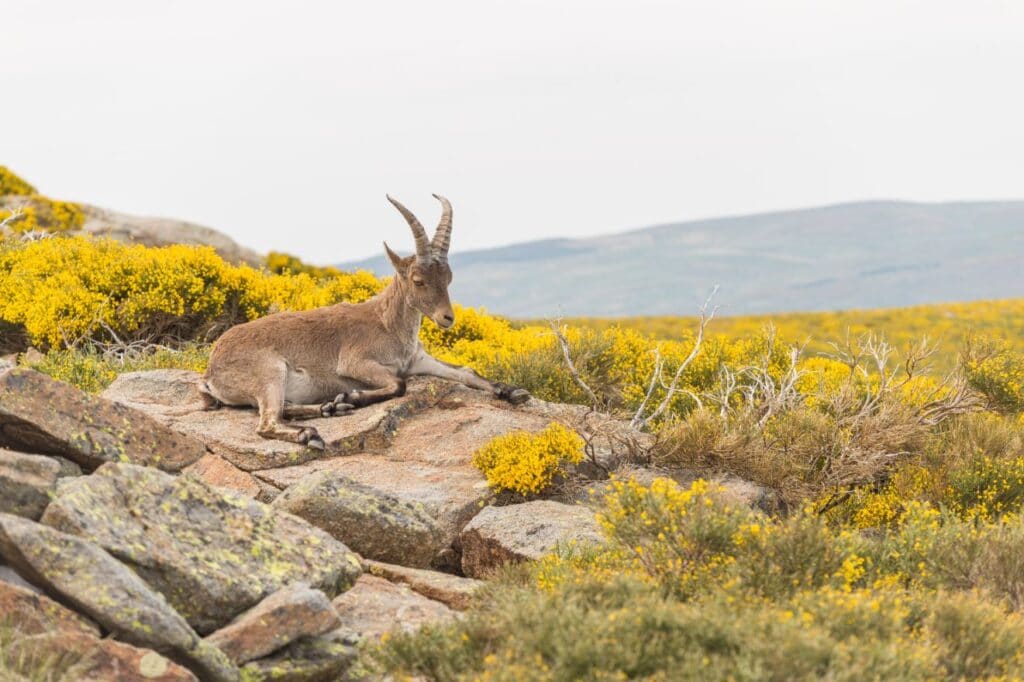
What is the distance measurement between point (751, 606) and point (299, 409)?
19.4 ft

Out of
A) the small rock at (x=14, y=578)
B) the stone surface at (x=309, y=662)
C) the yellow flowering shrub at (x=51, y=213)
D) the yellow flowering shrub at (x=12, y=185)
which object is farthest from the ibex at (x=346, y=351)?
the yellow flowering shrub at (x=12, y=185)

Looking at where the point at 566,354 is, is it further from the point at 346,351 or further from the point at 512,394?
the point at 346,351

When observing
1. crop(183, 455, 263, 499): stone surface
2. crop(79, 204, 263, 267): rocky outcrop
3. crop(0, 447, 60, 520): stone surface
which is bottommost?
crop(183, 455, 263, 499): stone surface

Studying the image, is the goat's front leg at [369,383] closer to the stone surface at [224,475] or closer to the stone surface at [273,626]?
the stone surface at [224,475]

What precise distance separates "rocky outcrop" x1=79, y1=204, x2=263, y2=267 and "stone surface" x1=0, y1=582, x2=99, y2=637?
26152mm

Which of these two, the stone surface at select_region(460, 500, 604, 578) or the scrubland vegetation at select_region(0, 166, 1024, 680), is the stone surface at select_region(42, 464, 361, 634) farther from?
the stone surface at select_region(460, 500, 604, 578)

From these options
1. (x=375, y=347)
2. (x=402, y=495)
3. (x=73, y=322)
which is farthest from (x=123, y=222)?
(x=402, y=495)

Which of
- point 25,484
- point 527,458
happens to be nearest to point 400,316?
point 527,458

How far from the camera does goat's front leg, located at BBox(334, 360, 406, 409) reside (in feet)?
35.4

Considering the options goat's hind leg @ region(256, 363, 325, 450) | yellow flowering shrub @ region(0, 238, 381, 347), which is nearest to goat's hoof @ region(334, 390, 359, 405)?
goat's hind leg @ region(256, 363, 325, 450)

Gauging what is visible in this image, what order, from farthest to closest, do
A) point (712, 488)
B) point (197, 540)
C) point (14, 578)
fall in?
point (712, 488) → point (197, 540) → point (14, 578)

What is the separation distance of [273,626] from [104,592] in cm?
86

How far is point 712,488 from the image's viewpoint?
7.25 meters

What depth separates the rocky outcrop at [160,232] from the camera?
31.5 metres
